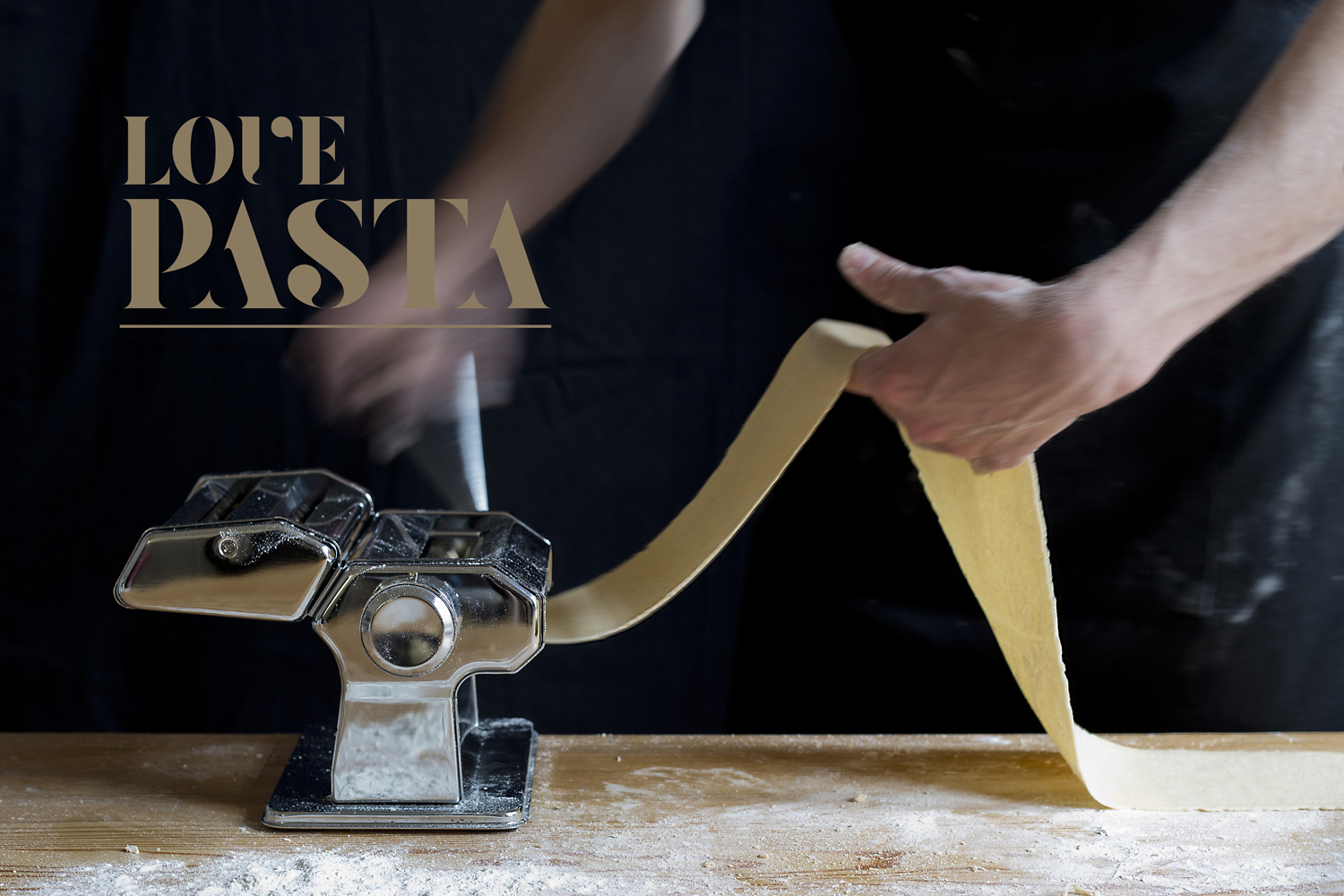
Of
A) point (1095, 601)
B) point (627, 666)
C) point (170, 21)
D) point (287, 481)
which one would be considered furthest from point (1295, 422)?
point (170, 21)

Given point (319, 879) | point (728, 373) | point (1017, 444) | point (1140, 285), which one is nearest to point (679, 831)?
point (319, 879)

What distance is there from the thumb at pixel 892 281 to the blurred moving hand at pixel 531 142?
0.38m

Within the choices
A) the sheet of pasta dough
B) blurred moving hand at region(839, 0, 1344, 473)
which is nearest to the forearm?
blurred moving hand at region(839, 0, 1344, 473)

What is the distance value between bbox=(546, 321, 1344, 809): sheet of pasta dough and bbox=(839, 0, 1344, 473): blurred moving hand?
53 mm

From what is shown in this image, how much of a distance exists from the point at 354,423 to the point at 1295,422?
885 mm

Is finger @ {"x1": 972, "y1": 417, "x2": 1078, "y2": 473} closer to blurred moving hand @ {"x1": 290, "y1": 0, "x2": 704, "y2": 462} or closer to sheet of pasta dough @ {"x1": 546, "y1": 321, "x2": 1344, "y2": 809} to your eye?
sheet of pasta dough @ {"x1": 546, "y1": 321, "x2": 1344, "y2": 809}

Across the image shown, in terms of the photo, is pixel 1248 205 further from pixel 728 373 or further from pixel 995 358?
pixel 728 373

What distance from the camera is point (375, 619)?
589 millimetres

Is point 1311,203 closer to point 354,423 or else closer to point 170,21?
point 354,423

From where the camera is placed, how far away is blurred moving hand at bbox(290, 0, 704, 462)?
96cm

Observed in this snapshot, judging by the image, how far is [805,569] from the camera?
3.39 feet

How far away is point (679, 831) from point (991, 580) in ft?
1.01

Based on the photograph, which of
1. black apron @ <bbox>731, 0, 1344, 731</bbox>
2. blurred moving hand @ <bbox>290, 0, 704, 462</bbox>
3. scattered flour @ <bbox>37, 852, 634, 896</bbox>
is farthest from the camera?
blurred moving hand @ <bbox>290, 0, 704, 462</bbox>

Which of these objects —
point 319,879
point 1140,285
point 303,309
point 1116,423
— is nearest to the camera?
point 319,879
